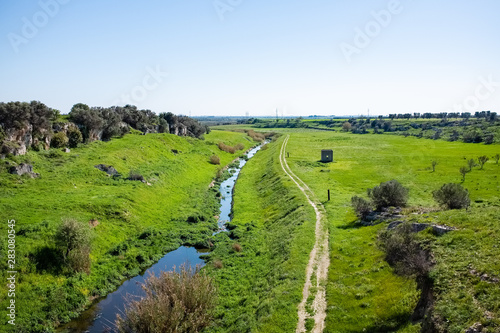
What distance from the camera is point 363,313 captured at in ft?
61.8

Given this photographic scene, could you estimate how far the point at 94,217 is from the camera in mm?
34500

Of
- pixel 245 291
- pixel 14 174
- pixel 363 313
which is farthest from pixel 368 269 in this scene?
pixel 14 174

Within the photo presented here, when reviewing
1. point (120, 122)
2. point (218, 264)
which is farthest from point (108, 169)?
point (120, 122)

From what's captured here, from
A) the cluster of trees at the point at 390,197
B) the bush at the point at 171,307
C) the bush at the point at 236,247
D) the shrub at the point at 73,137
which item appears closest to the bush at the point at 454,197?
the cluster of trees at the point at 390,197

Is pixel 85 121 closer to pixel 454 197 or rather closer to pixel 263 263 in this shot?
pixel 263 263

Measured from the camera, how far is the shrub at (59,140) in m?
55.2

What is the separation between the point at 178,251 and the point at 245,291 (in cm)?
1157

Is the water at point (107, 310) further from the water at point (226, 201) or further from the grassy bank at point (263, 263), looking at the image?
the water at point (226, 201)

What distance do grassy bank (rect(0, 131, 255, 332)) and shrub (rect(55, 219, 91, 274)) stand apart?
0.66 meters

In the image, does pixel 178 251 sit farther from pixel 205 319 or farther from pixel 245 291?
pixel 205 319

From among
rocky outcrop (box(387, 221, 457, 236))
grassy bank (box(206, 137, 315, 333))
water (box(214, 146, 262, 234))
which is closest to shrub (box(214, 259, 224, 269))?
grassy bank (box(206, 137, 315, 333))

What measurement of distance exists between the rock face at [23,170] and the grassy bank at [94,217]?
0.84 meters

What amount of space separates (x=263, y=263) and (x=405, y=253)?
42.3 feet

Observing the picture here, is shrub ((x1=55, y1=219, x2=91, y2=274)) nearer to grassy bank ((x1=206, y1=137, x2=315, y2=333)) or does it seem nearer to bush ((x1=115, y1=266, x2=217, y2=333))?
bush ((x1=115, y1=266, x2=217, y2=333))
